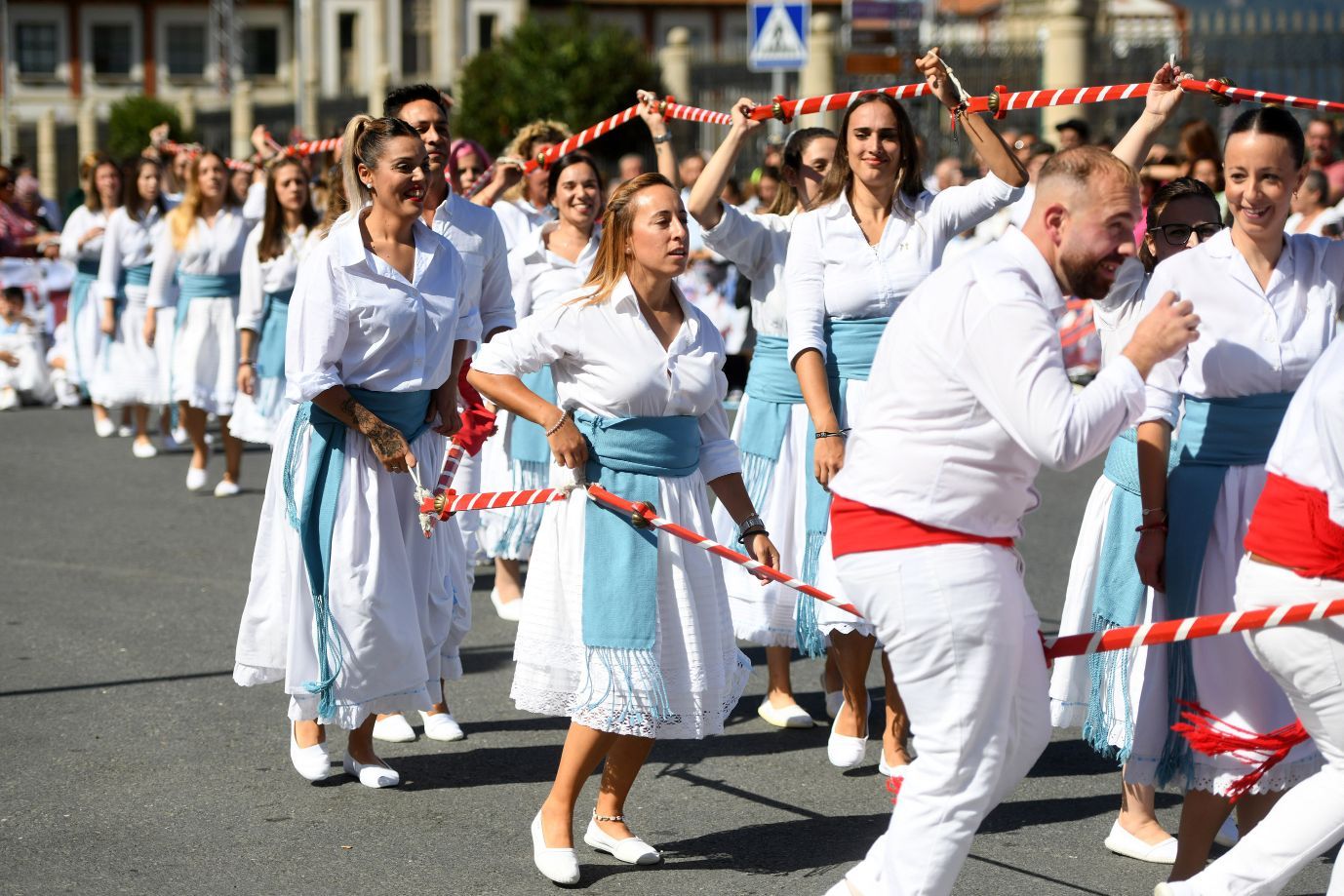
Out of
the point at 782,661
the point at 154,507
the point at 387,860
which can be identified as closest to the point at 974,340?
the point at 387,860

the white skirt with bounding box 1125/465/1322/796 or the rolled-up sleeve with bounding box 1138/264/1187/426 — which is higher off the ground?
the rolled-up sleeve with bounding box 1138/264/1187/426

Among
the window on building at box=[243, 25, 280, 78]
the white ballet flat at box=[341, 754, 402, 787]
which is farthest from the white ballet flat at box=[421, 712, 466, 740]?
the window on building at box=[243, 25, 280, 78]

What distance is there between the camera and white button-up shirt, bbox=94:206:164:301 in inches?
516

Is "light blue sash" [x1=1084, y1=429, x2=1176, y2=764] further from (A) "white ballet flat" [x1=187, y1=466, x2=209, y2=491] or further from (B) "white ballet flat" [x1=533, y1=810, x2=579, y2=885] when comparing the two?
(A) "white ballet flat" [x1=187, y1=466, x2=209, y2=491]

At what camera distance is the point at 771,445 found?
21.9ft

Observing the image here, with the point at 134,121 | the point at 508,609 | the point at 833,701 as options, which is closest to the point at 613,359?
the point at 833,701

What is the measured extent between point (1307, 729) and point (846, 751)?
7.51ft

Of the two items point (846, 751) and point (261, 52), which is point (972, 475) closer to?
point (846, 751)

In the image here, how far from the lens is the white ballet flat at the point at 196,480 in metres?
11.7

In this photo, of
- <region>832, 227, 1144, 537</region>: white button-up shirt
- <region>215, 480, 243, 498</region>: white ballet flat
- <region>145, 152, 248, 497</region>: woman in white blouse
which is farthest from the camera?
<region>145, 152, 248, 497</region>: woman in white blouse

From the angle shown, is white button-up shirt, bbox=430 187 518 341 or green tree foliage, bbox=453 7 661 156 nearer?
white button-up shirt, bbox=430 187 518 341

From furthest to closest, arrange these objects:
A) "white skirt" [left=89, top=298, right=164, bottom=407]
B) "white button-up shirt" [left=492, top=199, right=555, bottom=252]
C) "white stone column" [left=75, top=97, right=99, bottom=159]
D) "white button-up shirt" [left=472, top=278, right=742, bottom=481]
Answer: "white stone column" [left=75, top=97, right=99, bottom=159], "white skirt" [left=89, top=298, right=164, bottom=407], "white button-up shirt" [left=492, top=199, right=555, bottom=252], "white button-up shirt" [left=472, top=278, right=742, bottom=481]

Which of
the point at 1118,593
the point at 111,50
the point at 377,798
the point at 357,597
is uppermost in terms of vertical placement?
the point at 111,50

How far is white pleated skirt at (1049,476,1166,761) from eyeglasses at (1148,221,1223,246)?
742 millimetres
